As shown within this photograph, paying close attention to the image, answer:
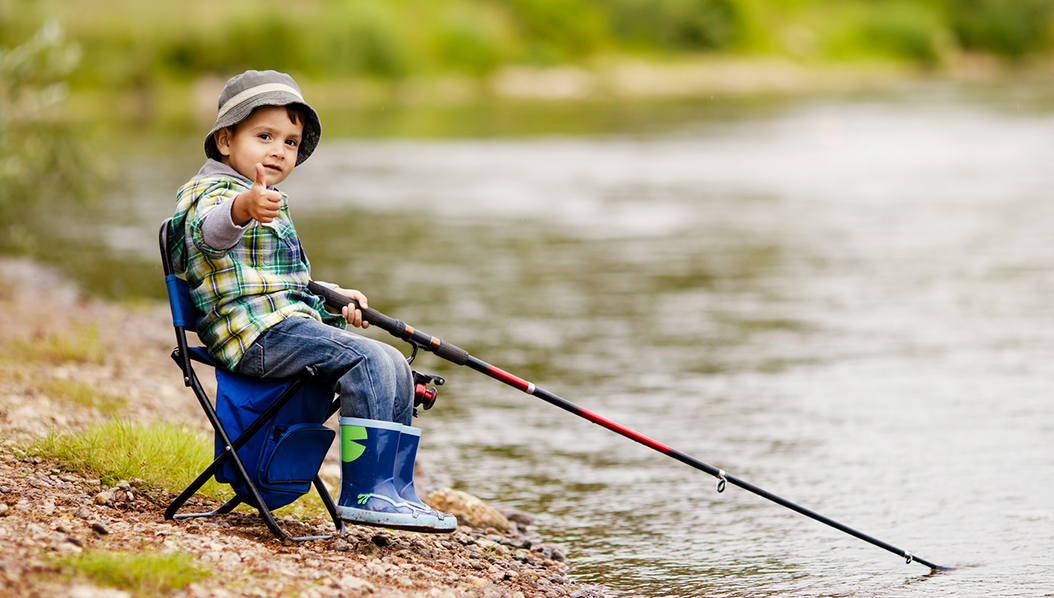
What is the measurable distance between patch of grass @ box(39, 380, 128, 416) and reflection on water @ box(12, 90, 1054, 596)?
1837mm

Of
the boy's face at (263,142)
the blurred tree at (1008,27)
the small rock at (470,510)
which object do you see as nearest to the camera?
the boy's face at (263,142)

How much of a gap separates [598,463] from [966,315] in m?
5.92

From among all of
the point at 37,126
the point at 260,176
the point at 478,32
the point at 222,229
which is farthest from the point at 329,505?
the point at 478,32

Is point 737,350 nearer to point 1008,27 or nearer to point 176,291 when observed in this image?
point 176,291

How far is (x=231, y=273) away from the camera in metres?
4.64

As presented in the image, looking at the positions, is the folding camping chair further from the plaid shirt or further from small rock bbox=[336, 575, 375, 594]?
small rock bbox=[336, 575, 375, 594]

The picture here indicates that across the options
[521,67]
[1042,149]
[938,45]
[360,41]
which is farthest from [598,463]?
[938,45]

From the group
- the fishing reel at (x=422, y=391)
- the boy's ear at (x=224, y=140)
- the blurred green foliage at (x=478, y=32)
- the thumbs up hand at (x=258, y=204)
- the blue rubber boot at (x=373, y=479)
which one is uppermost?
the blurred green foliage at (x=478, y=32)

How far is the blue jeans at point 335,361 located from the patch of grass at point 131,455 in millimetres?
1028

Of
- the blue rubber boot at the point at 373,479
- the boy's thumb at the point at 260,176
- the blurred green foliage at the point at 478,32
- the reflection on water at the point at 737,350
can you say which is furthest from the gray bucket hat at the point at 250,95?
the blurred green foliage at the point at 478,32

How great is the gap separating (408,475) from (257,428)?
562 mm

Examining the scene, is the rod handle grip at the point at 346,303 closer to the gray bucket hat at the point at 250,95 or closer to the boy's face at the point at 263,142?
the boy's face at the point at 263,142

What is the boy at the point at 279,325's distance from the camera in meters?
4.63

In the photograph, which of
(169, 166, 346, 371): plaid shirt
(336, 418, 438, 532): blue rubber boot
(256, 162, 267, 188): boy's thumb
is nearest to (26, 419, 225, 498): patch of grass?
(169, 166, 346, 371): plaid shirt
